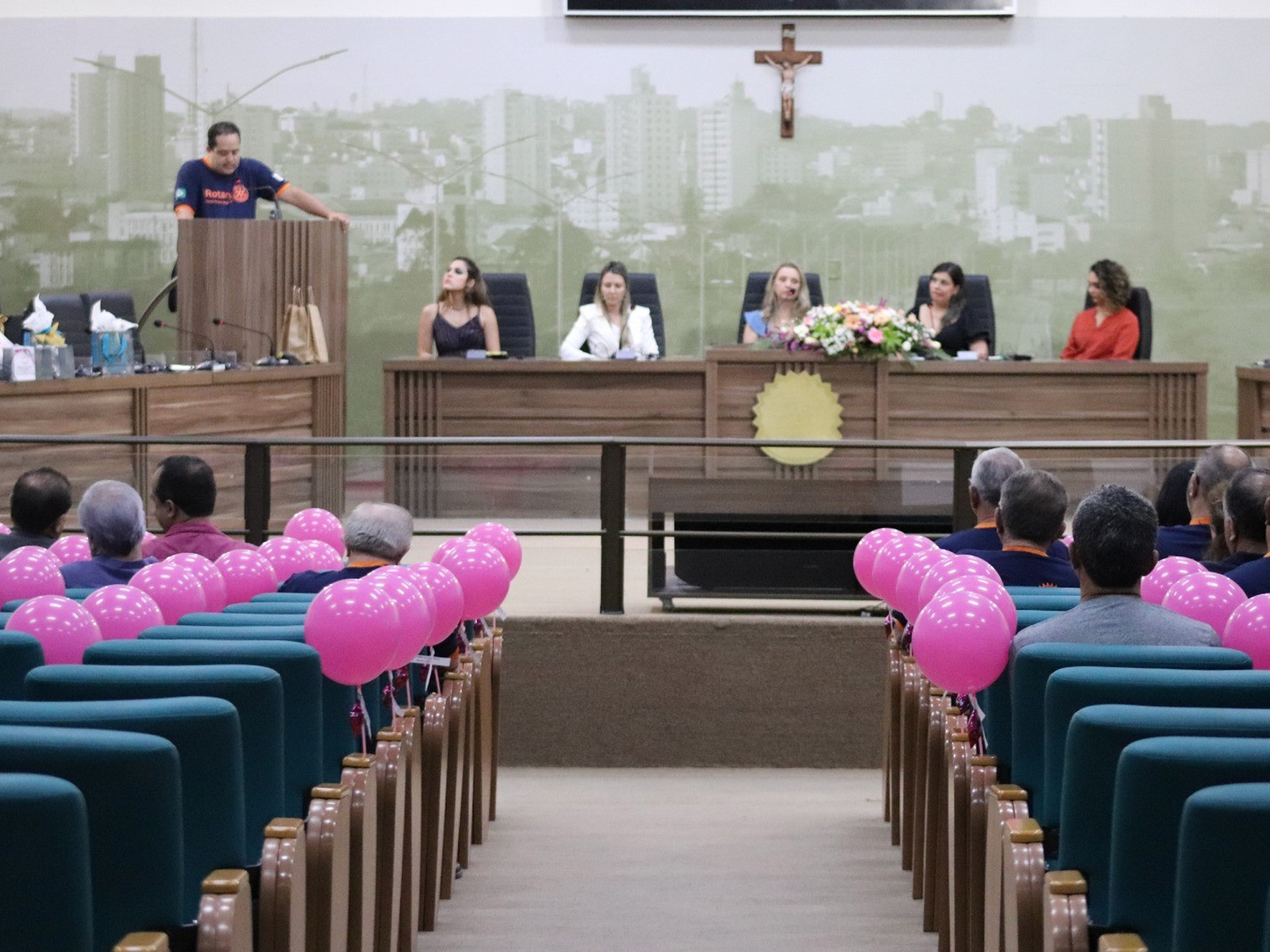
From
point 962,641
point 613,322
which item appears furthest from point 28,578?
point 613,322

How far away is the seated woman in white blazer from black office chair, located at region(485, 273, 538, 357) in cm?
50

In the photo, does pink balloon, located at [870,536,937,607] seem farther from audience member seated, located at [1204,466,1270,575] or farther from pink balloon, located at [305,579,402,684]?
pink balloon, located at [305,579,402,684]

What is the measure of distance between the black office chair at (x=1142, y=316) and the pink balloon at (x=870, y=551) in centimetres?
474

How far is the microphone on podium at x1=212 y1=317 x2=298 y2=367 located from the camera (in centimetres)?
782

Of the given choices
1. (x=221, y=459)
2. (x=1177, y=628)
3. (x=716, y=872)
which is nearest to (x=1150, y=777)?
(x=1177, y=628)

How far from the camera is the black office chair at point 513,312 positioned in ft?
29.7

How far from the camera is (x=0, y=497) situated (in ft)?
18.2

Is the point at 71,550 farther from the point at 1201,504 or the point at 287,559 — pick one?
the point at 1201,504

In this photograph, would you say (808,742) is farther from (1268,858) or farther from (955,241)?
(955,241)

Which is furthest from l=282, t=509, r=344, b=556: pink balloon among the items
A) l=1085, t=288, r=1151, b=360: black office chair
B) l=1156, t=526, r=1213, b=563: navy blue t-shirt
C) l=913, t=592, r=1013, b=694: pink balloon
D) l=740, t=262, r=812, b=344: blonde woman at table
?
l=1085, t=288, r=1151, b=360: black office chair

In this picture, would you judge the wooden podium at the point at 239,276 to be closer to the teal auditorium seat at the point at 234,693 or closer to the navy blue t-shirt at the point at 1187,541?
the navy blue t-shirt at the point at 1187,541

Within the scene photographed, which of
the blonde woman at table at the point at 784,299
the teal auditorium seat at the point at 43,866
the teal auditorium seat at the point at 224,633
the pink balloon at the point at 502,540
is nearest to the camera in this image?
the teal auditorium seat at the point at 43,866

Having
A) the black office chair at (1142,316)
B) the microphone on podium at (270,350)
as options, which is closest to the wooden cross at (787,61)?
the black office chair at (1142,316)

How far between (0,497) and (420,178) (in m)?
5.56
